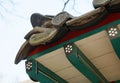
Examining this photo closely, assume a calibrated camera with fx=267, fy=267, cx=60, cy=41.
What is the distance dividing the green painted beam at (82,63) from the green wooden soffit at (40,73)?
550 mm

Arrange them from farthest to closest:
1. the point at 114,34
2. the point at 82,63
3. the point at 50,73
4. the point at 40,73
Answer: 1. the point at 50,73
2. the point at 40,73
3. the point at 82,63
4. the point at 114,34

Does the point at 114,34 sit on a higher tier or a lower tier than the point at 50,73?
higher

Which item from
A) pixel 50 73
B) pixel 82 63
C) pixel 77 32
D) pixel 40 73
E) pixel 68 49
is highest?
pixel 77 32

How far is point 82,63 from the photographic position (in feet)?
12.5

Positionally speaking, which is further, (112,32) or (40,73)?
(40,73)

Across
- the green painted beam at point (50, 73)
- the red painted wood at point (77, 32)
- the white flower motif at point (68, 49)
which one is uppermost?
the red painted wood at point (77, 32)

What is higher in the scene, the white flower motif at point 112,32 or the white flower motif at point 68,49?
the white flower motif at point 112,32

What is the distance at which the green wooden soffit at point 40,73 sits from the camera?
412cm

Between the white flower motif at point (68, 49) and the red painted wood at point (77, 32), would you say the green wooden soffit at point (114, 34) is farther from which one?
the white flower motif at point (68, 49)

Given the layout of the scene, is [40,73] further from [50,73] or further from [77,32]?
[77,32]

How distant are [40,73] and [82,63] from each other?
30.4 inches

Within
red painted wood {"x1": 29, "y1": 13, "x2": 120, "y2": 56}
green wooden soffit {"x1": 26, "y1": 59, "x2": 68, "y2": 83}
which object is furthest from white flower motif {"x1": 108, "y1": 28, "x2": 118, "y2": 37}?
green wooden soffit {"x1": 26, "y1": 59, "x2": 68, "y2": 83}

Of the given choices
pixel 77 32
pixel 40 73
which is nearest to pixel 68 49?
pixel 77 32

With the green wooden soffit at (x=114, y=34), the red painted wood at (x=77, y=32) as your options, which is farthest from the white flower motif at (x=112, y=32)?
the red painted wood at (x=77, y=32)
